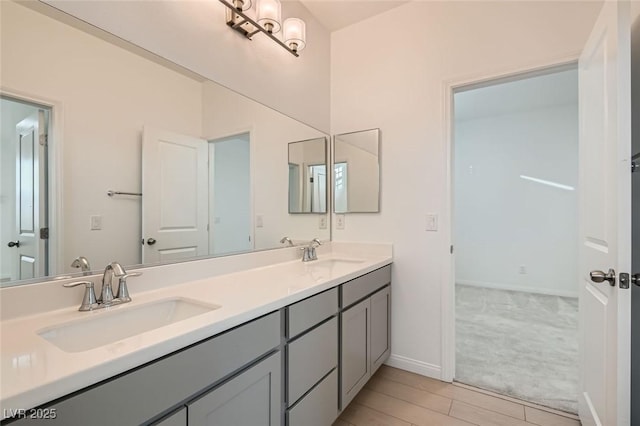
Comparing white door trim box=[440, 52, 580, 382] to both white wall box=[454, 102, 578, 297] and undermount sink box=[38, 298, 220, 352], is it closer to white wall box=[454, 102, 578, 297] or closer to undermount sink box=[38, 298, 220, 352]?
undermount sink box=[38, 298, 220, 352]

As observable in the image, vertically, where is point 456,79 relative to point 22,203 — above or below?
above

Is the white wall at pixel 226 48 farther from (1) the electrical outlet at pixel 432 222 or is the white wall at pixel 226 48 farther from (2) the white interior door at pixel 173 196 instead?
(1) the electrical outlet at pixel 432 222

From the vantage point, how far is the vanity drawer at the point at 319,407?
1225mm

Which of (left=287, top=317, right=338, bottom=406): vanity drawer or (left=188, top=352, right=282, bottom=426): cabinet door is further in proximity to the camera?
(left=287, top=317, right=338, bottom=406): vanity drawer

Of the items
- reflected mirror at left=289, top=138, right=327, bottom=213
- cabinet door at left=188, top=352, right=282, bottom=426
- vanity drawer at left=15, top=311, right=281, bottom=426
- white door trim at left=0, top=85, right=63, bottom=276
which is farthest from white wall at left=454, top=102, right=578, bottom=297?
white door trim at left=0, top=85, right=63, bottom=276

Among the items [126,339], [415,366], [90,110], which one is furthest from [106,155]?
[415,366]

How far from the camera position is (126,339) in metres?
0.75

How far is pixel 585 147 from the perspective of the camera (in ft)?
5.06

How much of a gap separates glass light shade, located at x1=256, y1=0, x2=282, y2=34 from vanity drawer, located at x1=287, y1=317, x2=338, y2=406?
169 centimetres

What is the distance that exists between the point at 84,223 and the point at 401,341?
2086 mm

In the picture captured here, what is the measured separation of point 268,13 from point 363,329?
6.35ft

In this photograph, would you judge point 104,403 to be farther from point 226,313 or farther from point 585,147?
point 585,147

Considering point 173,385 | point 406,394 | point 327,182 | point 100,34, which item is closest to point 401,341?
point 406,394

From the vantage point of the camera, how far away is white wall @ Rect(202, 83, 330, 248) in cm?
159
